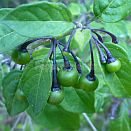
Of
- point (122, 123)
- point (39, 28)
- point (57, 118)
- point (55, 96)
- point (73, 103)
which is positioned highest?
point (39, 28)

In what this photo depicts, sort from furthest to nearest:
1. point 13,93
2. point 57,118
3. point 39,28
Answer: point 57,118 < point 13,93 < point 39,28

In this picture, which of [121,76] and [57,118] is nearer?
[121,76]

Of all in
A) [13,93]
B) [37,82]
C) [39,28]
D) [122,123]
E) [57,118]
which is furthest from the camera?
[122,123]

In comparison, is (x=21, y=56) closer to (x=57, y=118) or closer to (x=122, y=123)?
(x=57, y=118)

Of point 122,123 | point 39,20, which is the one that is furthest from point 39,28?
point 122,123

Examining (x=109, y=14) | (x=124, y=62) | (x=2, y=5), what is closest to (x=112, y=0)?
(x=109, y=14)

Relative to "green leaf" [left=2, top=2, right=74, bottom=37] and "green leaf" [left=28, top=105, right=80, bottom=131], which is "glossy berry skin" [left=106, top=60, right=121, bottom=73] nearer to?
"green leaf" [left=2, top=2, right=74, bottom=37]

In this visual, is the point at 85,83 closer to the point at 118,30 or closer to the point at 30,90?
the point at 30,90
